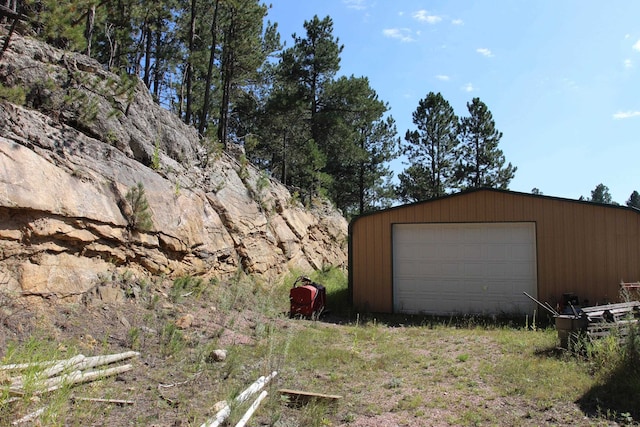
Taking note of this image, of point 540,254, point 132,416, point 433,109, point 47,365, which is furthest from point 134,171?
point 433,109

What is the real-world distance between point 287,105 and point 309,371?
54.3 feet

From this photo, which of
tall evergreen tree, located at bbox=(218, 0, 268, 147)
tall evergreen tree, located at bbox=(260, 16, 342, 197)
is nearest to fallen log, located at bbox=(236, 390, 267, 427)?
tall evergreen tree, located at bbox=(218, 0, 268, 147)

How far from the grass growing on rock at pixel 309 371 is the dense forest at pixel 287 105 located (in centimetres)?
594

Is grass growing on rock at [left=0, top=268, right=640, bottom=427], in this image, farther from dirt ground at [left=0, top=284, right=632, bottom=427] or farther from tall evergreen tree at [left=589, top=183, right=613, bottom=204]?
tall evergreen tree at [left=589, top=183, right=613, bottom=204]

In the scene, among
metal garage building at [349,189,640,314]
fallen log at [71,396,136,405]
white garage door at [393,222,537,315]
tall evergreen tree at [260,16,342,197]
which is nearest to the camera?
Result: fallen log at [71,396,136,405]

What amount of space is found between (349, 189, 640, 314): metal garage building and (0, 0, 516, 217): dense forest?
5.67 meters

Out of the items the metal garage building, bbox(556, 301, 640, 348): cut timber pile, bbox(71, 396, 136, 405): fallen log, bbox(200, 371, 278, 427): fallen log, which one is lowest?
bbox(200, 371, 278, 427): fallen log

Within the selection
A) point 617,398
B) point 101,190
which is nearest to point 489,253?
point 617,398

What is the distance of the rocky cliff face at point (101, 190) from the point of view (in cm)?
615

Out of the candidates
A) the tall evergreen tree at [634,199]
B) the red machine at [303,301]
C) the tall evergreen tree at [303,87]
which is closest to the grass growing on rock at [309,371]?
the red machine at [303,301]

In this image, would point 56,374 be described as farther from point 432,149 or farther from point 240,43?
point 432,149

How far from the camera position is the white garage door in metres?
11.1

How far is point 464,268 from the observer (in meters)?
11.4

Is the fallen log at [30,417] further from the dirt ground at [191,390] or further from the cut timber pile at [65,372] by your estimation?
the cut timber pile at [65,372]
